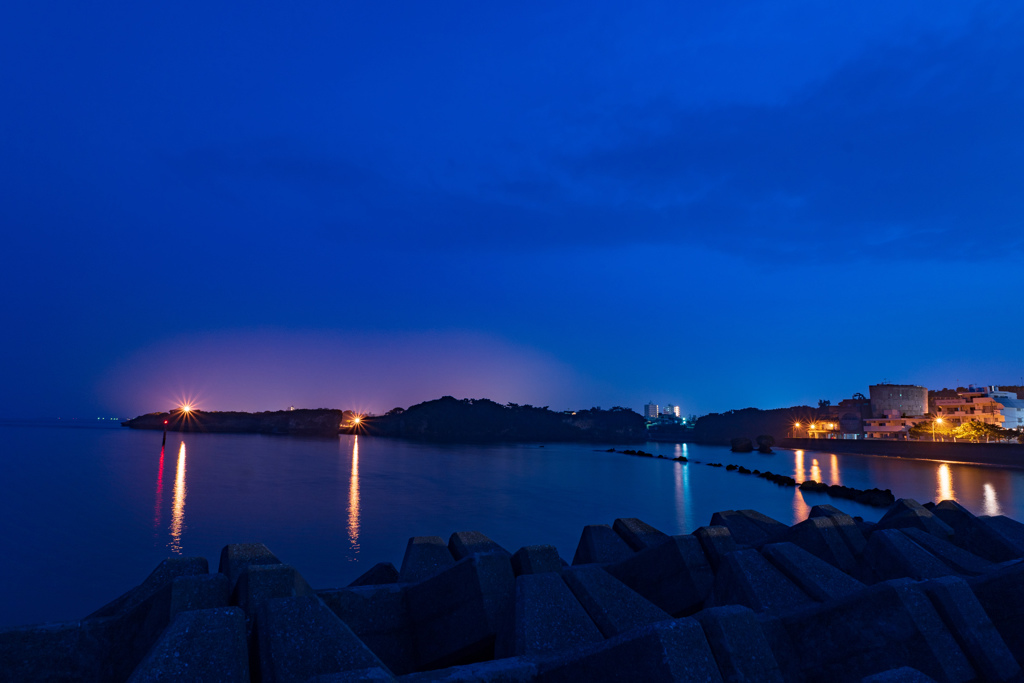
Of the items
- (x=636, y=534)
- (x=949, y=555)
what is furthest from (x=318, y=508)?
(x=949, y=555)

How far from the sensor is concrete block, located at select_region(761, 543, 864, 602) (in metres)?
5.10

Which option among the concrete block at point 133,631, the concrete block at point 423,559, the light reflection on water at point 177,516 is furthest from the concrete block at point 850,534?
the light reflection on water at point 177,516

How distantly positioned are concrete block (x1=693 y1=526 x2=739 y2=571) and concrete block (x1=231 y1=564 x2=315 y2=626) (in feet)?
14.5

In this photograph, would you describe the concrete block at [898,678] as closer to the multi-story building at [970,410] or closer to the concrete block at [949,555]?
the concrete block at [949,555]

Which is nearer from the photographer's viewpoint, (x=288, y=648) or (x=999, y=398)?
(x=288, y=648)

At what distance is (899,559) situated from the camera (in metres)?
6.37

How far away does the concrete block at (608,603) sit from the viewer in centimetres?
434

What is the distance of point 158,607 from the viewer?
4293 millimetres

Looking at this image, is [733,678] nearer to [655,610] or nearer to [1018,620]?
[655,610]

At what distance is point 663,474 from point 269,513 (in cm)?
4012

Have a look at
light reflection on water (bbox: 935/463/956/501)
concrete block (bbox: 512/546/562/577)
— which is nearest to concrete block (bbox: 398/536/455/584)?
concrete block (bbox: 512/546/562/577)

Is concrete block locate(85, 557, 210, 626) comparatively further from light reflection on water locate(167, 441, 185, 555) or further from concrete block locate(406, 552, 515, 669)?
light reflection on water locate(167, 441, 185, 555)

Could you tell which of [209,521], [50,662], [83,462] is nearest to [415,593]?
[50,662]

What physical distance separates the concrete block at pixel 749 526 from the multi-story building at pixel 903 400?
135 meters
